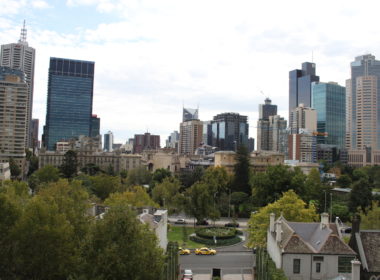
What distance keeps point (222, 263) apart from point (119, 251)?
2848 cm

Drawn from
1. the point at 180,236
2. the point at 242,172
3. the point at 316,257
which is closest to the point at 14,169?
the point at 242,172

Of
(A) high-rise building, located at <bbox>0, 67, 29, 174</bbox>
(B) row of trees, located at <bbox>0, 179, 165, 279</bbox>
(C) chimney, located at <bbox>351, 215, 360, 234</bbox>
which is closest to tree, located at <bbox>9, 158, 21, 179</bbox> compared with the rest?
(A) high-rise building, located at <bbox>0, 67, 29, 174</bbox>

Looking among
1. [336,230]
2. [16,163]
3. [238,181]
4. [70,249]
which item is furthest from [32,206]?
[16,163]

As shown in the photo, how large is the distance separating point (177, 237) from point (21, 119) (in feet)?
338

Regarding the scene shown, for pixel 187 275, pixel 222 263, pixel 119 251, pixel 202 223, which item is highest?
pixel 119 251

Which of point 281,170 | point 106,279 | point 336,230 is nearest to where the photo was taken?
point 106,279

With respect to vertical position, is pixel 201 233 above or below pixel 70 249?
below

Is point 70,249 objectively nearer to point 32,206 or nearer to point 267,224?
point 32,206

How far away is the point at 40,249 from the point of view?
31.4 m

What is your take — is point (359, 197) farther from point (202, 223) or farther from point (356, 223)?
point (356, 223)

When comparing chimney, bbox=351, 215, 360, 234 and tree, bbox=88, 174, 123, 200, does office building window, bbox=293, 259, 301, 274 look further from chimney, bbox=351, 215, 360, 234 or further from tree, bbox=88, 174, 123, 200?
tree, bbox=88, 174, 123, 200

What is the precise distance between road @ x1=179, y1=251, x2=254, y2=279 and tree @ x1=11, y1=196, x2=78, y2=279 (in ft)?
63.0

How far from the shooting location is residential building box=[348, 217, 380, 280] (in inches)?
1309

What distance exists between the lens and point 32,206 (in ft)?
106
